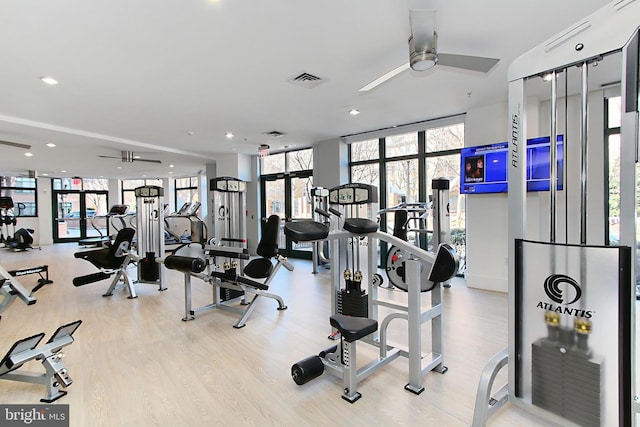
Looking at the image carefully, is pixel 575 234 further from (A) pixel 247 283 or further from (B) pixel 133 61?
(B) pixel 133 61

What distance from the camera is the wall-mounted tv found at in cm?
400

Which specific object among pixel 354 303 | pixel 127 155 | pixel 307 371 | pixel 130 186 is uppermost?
pixel 127 155

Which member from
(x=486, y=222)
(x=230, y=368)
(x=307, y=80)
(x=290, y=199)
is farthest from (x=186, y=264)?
(x=290, y=199)

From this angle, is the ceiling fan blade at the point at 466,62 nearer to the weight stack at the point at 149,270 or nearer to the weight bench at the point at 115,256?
the weight bench at the point at 115,256

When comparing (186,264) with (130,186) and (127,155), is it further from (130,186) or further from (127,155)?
Answer: (130,186)

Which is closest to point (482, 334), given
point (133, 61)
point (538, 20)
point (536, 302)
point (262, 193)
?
point (536, 302)

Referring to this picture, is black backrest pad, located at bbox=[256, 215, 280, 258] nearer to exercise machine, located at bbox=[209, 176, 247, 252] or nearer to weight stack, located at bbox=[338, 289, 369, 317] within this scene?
exercise machine, located at bbox=[209, 176, 247, 252]

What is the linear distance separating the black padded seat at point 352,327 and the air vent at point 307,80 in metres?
2.48

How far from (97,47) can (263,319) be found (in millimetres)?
3000

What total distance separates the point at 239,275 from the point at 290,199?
4067 mm

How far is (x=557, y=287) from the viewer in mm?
1524

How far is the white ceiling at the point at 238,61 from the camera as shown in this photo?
7.28ft

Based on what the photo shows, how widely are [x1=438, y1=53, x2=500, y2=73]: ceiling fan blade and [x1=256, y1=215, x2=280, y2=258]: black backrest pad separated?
2304mm

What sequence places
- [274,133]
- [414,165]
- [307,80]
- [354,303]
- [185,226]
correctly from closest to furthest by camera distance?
[354,303] < [307,80] < [414,165] < [274,133] < [185,226]
